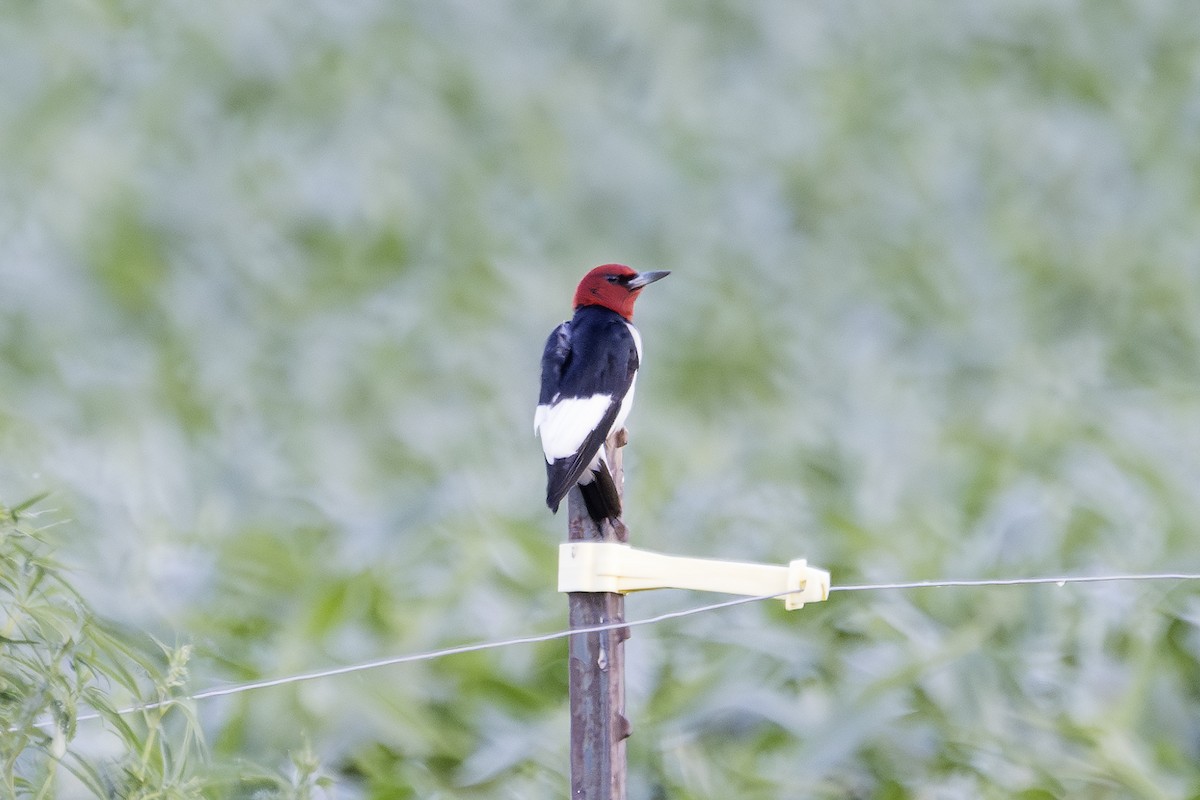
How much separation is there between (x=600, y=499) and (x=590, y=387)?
40cm

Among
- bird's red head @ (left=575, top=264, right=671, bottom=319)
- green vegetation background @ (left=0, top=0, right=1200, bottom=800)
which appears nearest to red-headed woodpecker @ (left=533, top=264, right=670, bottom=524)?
bird's red head @ (left=575, top=264, right=671, bottom=319)

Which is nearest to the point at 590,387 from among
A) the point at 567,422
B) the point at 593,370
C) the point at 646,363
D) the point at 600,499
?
the point at 593,370

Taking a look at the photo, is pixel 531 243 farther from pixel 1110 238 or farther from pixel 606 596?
pixel 606 596

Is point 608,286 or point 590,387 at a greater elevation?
point 608,286

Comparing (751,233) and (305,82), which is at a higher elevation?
(305,82)

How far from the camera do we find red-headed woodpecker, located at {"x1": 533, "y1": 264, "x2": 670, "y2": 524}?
232cm

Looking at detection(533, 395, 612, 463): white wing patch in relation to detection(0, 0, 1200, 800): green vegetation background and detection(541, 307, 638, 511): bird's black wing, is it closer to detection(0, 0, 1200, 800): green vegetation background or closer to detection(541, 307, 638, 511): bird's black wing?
detection(541, 307, 638, 511): bird's black wing

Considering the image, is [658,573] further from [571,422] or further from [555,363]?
[555,363]

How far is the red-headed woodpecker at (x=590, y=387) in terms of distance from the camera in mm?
2316

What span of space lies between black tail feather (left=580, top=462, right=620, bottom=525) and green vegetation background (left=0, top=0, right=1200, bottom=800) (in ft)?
1.74

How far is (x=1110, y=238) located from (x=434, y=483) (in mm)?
2048

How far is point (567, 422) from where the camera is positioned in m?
2.48

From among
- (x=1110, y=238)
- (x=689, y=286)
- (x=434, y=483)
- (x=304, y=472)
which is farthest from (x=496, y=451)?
(x=1110, y=238)

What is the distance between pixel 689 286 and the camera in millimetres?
4168
